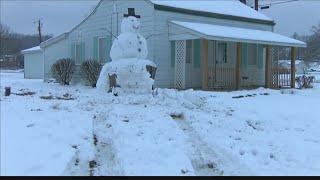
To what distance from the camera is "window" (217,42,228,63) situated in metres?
23.5

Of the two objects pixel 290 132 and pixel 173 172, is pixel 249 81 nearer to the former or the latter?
pixel 290 132

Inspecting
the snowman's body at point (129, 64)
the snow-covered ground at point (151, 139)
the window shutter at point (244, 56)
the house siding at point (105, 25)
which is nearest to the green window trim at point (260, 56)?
the window shutter at point (244, 56)

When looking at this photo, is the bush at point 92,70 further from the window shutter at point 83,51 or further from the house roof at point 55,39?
the house roof at point 55,39

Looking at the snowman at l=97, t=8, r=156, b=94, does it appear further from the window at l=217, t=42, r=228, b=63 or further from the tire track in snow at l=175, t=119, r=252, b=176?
the window at l=217, t=42, r=228, b=63

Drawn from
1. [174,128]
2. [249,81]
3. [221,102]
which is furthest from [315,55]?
[174,128]

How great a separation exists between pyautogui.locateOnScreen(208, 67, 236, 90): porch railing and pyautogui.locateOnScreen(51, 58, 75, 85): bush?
7680 mm

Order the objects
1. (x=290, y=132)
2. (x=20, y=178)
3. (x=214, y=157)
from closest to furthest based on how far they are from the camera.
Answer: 1. (x=20, y=178)
2. (x=214, y=157)
3. (x=290, y=132)

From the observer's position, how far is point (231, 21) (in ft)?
78.1

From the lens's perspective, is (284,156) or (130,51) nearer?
(284,156)

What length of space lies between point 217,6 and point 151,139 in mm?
16752

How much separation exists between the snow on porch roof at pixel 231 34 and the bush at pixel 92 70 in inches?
162

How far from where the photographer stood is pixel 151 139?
8656 millimetres

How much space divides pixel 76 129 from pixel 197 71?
45.0 ft

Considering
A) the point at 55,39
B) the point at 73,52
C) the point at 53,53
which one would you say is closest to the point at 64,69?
the point at 73,52
